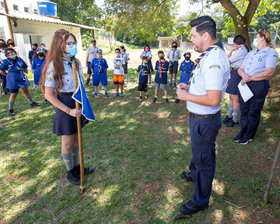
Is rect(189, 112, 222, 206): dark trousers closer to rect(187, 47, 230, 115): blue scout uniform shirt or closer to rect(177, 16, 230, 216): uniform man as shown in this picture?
rect(177, 16, 230, 216): uniform man

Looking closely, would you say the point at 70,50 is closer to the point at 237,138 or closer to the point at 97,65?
the point at 237,138

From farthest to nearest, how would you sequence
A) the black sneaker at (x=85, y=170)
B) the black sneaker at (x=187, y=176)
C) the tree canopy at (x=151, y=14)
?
the tree canopy at (x=151, y=14)
the black sneaker at (x=85, y=170)
the black sneaker at (x=187, y=176)

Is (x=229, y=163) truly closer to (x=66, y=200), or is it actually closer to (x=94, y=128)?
(x=66, y=200)

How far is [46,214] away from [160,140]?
2.63 meters

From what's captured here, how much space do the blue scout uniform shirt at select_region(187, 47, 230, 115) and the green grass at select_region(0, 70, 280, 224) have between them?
1.51 metres

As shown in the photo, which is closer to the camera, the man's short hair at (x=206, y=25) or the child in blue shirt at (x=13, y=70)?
the man's short hair at (x=206, y=25)

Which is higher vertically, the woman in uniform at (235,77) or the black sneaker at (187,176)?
the woman in uniform at (235,77)

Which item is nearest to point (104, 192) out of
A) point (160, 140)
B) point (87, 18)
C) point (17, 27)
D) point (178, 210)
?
point (178, 210)

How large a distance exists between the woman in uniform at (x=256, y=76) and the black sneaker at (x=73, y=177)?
3.27 m

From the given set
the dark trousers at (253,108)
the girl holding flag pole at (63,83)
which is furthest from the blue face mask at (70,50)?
the dark trousers at (253,108)

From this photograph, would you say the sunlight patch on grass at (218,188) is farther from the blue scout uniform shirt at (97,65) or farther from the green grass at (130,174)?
the blue scout uniform shirt at (97,65)

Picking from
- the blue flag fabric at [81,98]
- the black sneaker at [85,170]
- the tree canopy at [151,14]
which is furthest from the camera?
the tree canopy at [151,14]

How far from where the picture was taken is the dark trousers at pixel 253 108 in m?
3.76

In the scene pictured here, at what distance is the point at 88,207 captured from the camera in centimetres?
277
